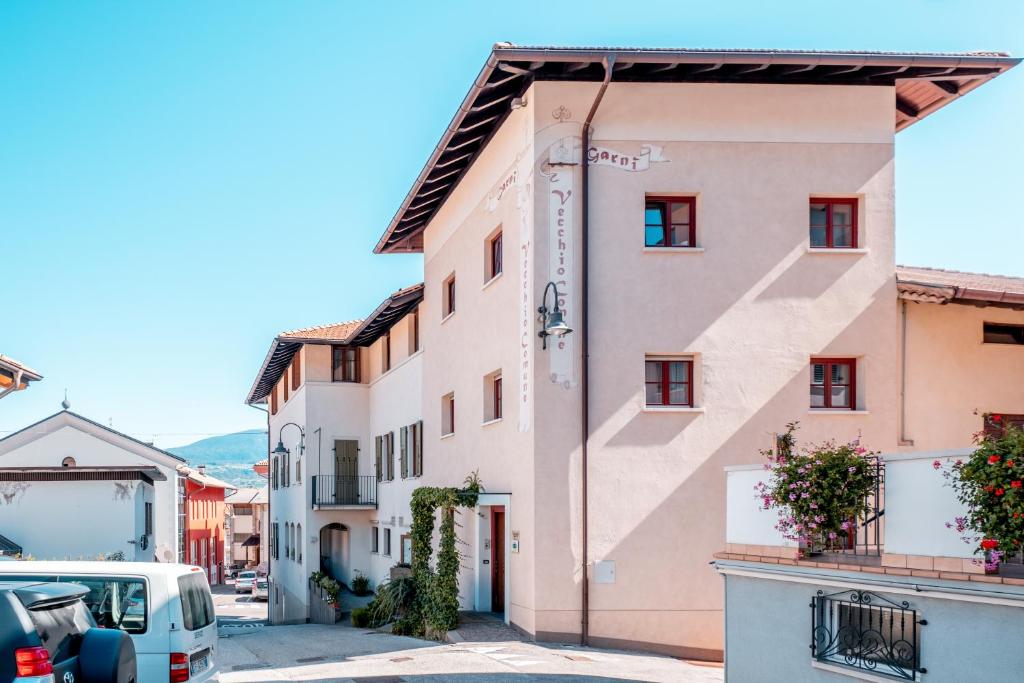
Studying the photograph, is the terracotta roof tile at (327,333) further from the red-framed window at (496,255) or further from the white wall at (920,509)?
the white wall at (920,509)

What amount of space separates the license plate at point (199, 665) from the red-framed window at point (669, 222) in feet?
32.2

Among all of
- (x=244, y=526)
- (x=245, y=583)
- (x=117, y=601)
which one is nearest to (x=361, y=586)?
(x=117, y=601)

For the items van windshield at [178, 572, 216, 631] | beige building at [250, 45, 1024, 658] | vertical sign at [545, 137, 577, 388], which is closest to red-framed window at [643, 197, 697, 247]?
beige building at [250, 45, 1024, 658]

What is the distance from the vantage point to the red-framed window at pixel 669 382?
1673cm

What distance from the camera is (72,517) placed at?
25328mm

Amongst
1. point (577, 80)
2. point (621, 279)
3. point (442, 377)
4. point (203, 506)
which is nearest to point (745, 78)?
point (577, 80)

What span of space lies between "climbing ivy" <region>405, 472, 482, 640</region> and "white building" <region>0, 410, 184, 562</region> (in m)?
9.06

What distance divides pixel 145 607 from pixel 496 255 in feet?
38.3

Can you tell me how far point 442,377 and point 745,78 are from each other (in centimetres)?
1013

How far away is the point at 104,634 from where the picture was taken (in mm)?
7137

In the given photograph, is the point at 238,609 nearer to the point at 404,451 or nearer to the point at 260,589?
the point at 260,589

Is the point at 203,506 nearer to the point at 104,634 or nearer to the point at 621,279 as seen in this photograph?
the point at 621,279

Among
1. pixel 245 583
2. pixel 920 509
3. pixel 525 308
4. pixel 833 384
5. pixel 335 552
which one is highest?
pixel 525 308

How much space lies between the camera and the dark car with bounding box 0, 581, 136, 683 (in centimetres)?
A: 614
